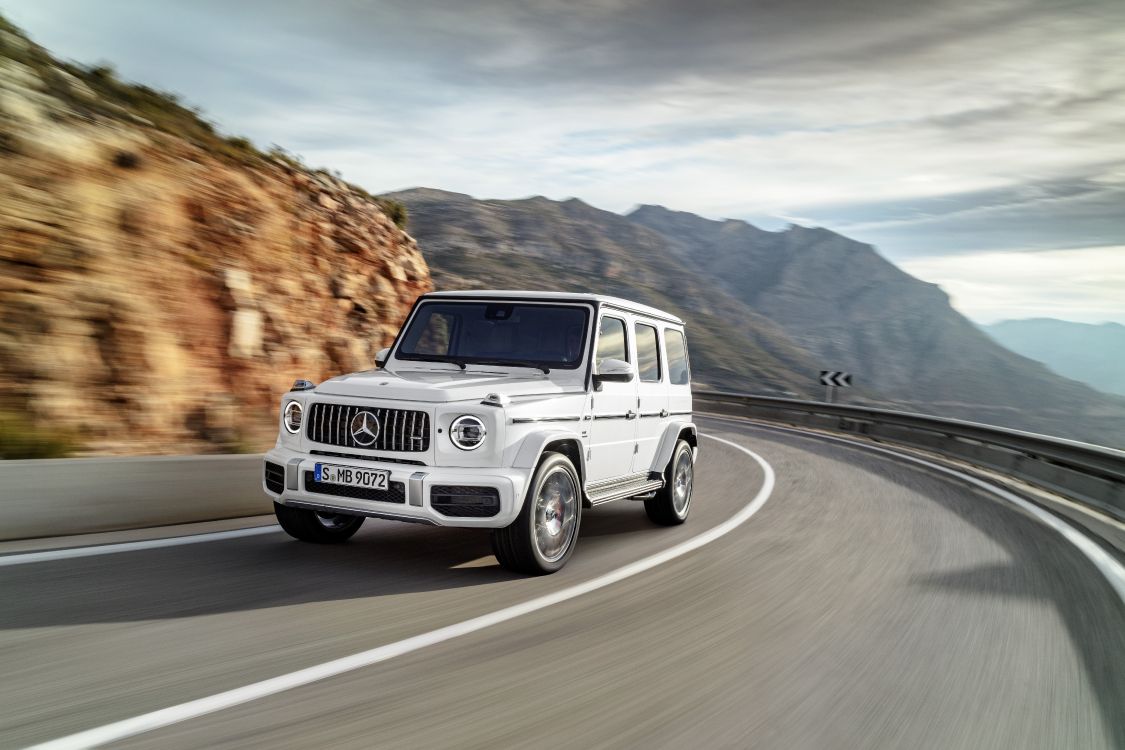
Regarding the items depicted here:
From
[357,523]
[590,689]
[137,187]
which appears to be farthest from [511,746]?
[137,187]

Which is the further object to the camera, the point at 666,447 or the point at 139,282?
the point at 139,282

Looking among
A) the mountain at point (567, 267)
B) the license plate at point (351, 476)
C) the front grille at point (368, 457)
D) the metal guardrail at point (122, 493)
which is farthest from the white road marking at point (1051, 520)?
the mountain at point (567, 267)

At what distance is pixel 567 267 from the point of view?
160 metres

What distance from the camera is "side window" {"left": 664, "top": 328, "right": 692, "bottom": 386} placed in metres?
8.88

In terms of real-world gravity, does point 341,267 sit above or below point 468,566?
above

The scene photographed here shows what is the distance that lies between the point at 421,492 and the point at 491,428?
0.59 metres

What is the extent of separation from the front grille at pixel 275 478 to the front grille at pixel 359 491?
27cm

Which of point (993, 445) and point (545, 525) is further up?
point (545, 525)

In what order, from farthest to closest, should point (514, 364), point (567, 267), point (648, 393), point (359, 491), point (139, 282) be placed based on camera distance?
point (567, 267) < point (139, 282) < point (648, 393) < point (514, 364) < point (359, 491)

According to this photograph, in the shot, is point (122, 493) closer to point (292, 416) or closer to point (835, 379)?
point (292, 416)

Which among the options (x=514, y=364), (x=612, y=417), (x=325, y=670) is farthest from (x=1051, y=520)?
(x=325, y=670)

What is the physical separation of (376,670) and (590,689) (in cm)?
96

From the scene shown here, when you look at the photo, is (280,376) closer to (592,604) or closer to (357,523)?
(357,523)

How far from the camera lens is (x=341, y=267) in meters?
15.5
